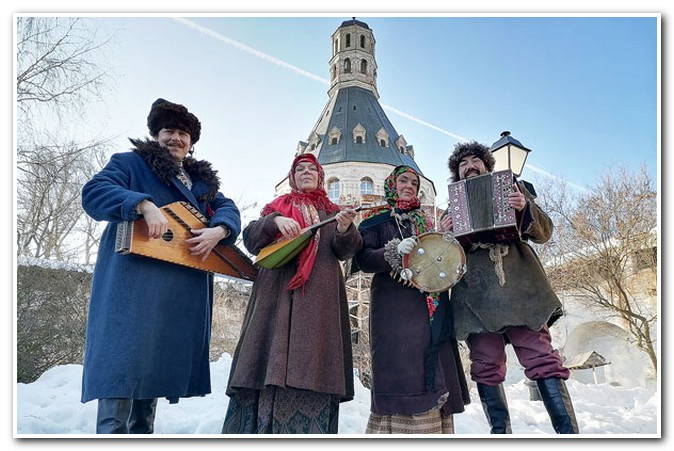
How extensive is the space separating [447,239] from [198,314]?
1.53 meters

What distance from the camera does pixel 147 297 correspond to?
2.59 m

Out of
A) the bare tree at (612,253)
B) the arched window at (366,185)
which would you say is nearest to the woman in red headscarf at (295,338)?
the bare tree at (612,253)

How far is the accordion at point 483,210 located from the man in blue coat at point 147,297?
1.40 metres

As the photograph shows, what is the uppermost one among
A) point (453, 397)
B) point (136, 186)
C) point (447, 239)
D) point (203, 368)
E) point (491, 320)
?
point (136, 186)

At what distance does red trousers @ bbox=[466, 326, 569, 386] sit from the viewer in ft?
9.11

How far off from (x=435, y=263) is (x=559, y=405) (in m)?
1.03

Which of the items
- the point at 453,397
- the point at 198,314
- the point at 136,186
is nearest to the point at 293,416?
the point at 198,314

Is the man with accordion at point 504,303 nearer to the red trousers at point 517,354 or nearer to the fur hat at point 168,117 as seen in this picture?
the red trousers at point 517,354

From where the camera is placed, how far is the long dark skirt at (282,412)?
2.72 m

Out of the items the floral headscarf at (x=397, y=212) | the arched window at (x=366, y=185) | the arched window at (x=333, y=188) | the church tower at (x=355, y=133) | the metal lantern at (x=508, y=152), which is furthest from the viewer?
the church tower at (x=355, y=133)

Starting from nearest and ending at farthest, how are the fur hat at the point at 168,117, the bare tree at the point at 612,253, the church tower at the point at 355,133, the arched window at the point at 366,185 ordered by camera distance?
the fur hat at the point at 168,117 < the bare tree at the point at 612,253 < the arched window at the point at 366,185 < the church tower at the point at 355,133

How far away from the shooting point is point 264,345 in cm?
283

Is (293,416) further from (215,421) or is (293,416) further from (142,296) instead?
(215,421)
